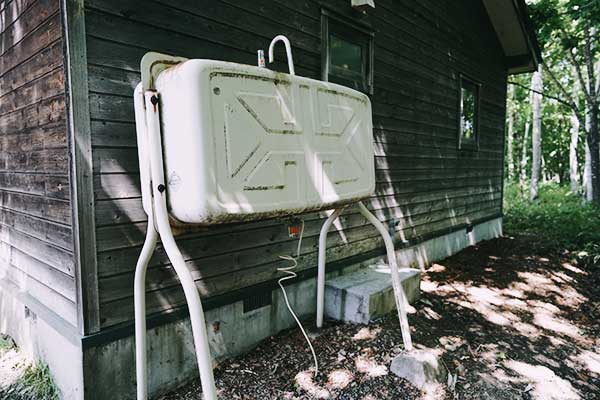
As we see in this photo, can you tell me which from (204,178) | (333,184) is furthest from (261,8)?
(204,178)

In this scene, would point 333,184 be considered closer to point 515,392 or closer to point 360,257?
point 515,392

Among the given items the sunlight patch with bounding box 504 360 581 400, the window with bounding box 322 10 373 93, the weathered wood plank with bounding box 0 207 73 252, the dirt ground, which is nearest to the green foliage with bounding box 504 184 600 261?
the dirt ground

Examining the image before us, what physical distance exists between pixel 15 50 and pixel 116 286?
1.90 m

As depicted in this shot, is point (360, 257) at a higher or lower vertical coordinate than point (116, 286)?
lower

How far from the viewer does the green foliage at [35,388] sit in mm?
2445

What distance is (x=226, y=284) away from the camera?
2887mm

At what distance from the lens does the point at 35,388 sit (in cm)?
251

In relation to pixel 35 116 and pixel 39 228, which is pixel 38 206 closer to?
pixel 39 228

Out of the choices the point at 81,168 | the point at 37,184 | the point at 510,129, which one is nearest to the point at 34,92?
the point at 37,184

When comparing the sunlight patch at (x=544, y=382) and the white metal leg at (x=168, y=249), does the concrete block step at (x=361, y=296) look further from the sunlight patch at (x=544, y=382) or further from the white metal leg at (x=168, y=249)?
the white metal leg at (x=168, y=249)

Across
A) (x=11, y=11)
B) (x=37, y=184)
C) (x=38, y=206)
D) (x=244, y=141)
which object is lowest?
(x=38, y=206)

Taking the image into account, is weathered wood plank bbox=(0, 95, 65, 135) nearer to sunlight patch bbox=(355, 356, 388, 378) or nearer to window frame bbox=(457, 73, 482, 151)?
sunlight patch bbox=(355, 356, 388, 378)

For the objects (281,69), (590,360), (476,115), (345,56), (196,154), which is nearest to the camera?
(196,154)

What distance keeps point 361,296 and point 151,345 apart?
1712 mm
